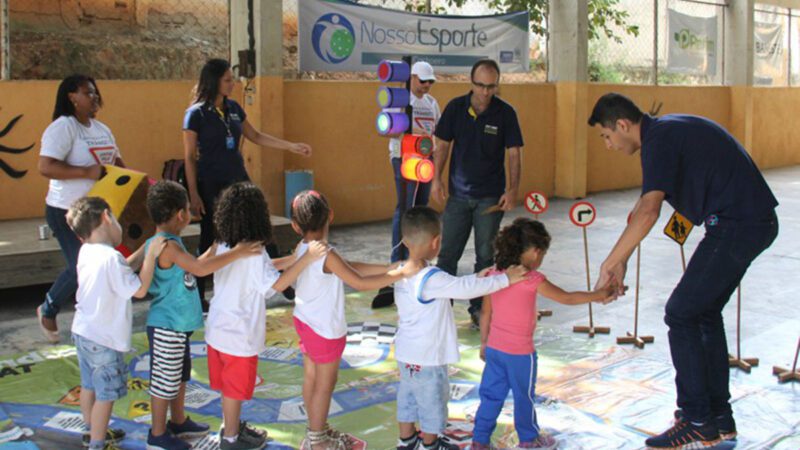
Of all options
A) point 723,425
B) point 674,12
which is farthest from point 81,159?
point 674,12

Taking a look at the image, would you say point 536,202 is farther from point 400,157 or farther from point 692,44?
point 692,44

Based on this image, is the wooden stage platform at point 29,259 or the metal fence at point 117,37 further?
the metal fence at point 117,37

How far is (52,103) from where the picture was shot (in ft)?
25.1

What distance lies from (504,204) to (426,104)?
6.38ft

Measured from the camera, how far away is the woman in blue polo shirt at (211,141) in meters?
5.34

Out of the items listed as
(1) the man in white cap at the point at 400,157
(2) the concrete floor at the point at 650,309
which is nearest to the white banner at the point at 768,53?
(2) the concrete floor at the point at 650,309

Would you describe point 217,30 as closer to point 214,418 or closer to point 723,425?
point 214,418

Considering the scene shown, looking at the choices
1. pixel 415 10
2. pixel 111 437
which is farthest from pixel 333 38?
pixel 111 437

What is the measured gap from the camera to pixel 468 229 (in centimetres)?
542

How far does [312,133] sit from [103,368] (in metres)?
6.17

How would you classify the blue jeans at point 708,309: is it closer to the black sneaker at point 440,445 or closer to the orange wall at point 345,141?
the black sneaker at point 440,445

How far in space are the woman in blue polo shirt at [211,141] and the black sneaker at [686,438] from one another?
2.86 metres

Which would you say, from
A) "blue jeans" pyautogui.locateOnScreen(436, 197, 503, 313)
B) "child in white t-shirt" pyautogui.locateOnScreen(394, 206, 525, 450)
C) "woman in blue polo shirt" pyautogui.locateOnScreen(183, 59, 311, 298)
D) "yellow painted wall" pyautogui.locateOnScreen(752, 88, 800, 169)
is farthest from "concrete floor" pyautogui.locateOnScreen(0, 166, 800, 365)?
"yellow painted wall" pyautogui.locateOnScreen(752, 88, 800, 169)

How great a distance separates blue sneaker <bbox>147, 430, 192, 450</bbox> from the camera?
136 inches
